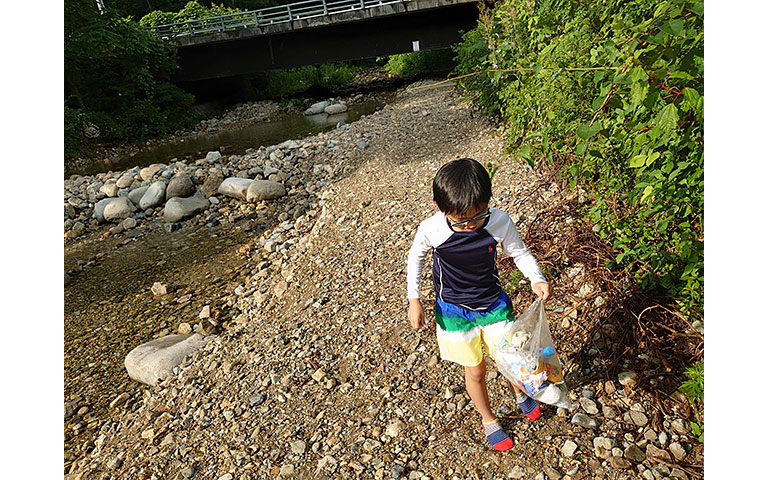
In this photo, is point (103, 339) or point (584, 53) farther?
point (103, 339)

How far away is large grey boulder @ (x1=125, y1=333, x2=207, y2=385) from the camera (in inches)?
159

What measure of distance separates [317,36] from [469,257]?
19.4 meters

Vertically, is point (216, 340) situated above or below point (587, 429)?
below

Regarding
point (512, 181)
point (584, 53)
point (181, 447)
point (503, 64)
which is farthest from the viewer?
point (503, 64)

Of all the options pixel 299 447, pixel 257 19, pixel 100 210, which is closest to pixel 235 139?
pixel 100 210

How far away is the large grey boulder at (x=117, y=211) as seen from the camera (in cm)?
871

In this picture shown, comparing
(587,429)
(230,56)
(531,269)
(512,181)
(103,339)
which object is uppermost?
(230,56)

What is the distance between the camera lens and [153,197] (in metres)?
8.90

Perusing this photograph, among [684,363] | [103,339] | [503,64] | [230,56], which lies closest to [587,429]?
[684,363]

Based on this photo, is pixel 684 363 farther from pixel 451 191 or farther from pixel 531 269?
pixel 451 191

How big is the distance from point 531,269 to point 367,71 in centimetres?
2562

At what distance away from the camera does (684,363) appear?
2.43 metres

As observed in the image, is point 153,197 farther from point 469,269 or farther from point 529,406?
point 529,406

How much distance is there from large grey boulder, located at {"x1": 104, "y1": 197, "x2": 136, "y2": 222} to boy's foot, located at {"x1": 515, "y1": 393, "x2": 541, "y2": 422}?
861 centimetres
